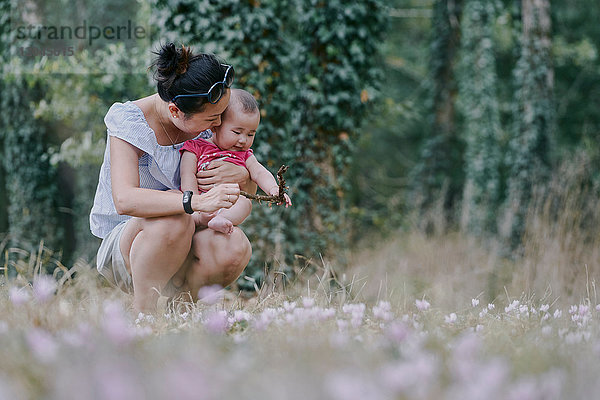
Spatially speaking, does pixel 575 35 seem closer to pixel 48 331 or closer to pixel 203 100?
pixel 203 100

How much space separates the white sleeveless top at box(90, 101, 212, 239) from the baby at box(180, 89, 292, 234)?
3.5 inches

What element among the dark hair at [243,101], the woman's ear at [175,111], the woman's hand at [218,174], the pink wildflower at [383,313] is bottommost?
the pink wildflower at [383,313]

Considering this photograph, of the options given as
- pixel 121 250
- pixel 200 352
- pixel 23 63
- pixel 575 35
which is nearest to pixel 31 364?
pixel 200 352

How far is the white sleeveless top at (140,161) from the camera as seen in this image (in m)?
2.54

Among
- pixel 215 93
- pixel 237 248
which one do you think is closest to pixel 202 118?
pixel 215 93

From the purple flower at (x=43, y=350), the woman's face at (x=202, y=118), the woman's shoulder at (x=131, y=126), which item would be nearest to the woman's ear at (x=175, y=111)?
the woman's face at (x=202, y=118)

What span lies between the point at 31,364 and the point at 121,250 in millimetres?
1484

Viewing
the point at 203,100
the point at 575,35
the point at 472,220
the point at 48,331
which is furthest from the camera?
the point at 575,35

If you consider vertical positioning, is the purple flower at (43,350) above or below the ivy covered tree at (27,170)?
above

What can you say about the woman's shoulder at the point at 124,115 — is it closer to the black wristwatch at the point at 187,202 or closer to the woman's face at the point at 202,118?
the woman's face at the point at 202,118

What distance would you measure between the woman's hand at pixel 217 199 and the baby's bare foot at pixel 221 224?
0.78 ft

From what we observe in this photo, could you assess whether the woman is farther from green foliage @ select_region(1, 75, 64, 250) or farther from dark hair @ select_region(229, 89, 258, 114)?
green foliage @ select_region(1, 75, 64, 250)

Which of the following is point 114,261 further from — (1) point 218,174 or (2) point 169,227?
(1) point 218,174

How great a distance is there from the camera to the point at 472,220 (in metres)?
8.54
